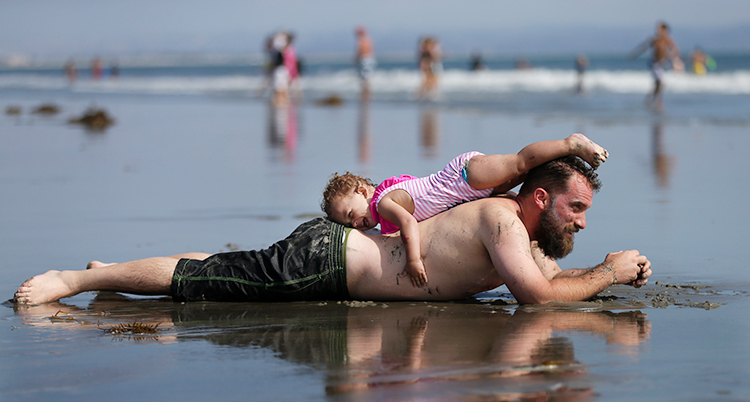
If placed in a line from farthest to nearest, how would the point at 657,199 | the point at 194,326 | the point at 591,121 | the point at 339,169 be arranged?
the point at 591,121
the point at 339,169
the point at 657,199
the point at 194,326

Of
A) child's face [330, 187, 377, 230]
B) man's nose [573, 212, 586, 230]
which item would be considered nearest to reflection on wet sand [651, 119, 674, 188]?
man's nose [573, 212, 586, 230]

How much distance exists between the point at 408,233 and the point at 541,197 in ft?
2.26

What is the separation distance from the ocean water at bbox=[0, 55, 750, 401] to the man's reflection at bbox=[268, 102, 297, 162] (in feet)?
0.52

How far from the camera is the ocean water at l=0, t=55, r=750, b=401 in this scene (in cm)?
292

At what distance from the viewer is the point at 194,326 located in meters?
3.81

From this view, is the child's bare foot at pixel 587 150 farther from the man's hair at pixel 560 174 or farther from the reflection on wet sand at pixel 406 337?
the reflection on wet sand at pixel 406 337

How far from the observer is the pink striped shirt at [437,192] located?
163 inches

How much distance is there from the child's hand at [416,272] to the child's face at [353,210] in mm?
391

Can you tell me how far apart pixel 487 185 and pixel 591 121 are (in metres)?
12.3

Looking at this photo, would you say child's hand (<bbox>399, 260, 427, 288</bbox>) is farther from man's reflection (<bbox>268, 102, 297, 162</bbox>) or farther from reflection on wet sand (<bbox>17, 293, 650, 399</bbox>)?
man's reflection (<bbox>268, 102, 297, 162</bbox>)

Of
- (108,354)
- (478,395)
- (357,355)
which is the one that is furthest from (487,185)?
(108,354)

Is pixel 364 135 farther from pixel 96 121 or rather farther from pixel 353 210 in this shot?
pixel 353 210

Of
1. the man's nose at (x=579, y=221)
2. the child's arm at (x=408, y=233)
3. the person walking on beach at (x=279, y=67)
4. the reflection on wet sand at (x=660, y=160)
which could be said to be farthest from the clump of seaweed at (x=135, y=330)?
the person walking on beach at (x=279, y=67)

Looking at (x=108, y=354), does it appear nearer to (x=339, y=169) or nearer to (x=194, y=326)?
(x=194, y=326)
